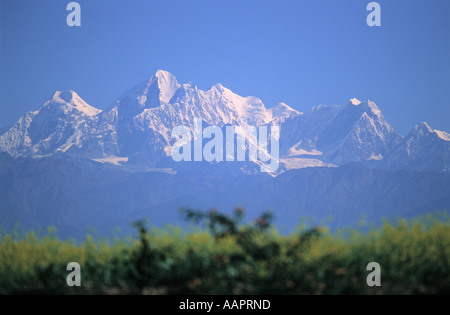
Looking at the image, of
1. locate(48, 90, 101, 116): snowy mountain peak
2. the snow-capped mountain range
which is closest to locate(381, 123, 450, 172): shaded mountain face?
the snow-capped mountain range

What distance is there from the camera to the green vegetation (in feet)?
21.8

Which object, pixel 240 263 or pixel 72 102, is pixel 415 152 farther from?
pixel 240 263

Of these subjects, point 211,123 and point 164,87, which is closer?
point 211,123

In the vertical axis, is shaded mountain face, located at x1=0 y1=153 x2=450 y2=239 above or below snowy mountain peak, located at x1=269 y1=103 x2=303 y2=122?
below

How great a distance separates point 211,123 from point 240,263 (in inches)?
5829

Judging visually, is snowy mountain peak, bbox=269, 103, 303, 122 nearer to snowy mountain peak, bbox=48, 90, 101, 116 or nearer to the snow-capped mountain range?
the snow-capped mountain range

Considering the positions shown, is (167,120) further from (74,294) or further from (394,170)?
(74,294)

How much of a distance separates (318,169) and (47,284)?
103 metres

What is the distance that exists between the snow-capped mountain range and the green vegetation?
269ft

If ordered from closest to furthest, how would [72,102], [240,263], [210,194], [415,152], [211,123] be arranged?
[240,263] → [210,194] → [415,152] → [72,102] → [211,123]

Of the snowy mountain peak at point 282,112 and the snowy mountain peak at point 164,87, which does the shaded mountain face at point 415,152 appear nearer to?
the snowy mountain peak at point 282,112

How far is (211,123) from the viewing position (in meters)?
154

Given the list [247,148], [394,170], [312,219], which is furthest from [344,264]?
[247,148]

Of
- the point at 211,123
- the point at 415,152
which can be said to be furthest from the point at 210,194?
the point at 415,152
